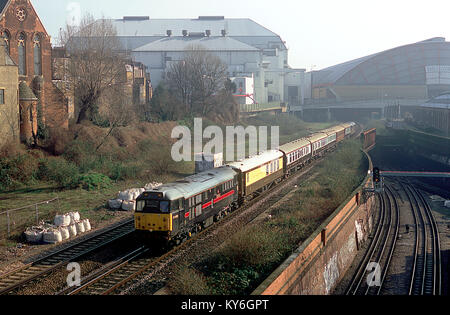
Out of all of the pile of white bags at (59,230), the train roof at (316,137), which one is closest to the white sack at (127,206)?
the pile of white bags at (59,230)

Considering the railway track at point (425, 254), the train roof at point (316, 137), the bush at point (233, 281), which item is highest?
the train roof at point (316, 137)

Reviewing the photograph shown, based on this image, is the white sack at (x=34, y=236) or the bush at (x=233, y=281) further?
the white sack at (x=34, y=236)

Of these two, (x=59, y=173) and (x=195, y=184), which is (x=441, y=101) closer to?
(x=59, y=173)

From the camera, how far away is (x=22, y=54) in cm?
4309

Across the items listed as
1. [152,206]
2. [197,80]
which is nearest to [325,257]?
[152,206]

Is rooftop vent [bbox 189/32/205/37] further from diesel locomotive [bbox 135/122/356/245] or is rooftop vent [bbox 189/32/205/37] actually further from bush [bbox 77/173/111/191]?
bush [bbox 77/173/111/191]

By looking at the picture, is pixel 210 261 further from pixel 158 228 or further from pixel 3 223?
pixel 3 223

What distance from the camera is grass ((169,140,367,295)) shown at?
1706cm

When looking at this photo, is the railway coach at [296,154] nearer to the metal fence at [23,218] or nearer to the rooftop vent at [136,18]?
the metal fence at [23,218]

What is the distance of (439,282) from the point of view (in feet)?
83.7

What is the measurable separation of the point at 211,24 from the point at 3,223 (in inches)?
3932

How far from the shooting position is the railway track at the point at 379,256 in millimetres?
24422

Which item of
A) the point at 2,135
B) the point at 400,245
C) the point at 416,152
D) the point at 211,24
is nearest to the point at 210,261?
the point at 400,245

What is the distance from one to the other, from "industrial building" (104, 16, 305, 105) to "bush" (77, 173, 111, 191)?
181ft
